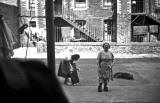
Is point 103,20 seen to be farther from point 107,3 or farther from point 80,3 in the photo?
point 80,3

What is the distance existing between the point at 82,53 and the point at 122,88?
13003 mm

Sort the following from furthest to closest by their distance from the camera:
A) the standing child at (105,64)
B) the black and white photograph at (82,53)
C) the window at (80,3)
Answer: the window at (80,3)
the standing child at (105,64)
the black and white photograph at (82,53)

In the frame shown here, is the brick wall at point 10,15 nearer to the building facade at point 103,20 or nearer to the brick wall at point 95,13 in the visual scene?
the building facade at point 103,20

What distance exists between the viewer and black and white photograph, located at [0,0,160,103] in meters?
1.12

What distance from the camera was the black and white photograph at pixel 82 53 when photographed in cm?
112

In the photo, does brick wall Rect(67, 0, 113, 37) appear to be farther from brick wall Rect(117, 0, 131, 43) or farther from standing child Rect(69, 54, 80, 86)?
standing child Rect(69, 54, 80, 86)

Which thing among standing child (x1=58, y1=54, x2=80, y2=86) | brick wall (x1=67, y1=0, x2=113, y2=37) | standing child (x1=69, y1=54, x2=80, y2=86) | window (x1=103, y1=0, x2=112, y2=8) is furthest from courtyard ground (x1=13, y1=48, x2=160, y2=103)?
window (x1=103, y1=0, x2=112, y2=8)

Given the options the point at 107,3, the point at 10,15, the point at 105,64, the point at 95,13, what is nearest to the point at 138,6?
the point at 107,3

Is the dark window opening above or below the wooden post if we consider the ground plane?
above

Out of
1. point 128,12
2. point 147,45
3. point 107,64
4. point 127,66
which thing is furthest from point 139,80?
point 128,12

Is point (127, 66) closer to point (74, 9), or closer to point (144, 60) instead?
point (144, 60)

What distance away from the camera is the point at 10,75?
3.51ft

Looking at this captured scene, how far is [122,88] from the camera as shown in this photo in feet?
36.9

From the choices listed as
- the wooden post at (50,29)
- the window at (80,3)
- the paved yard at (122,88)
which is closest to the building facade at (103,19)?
the window at (80,3)
